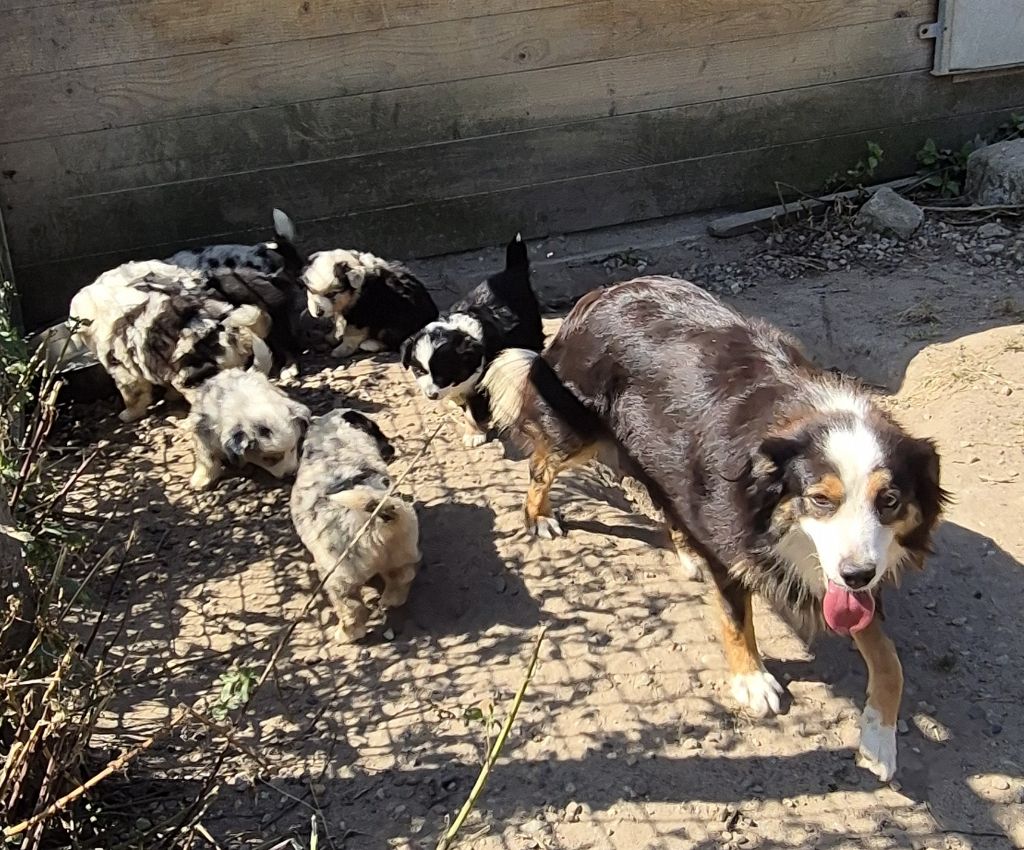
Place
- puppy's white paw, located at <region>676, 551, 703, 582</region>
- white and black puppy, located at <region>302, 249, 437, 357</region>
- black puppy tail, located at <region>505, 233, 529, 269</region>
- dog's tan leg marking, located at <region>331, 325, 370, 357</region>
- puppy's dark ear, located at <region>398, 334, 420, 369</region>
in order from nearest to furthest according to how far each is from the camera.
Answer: puppy's white paw, located at <region>676, 551, 703, 582</region> → puppy's dark ear, located at <region>398, 334, 420, 369</region> → black puppy tail, located at <region>505, 233, 529, 269</region> → white and black puppy, located at <region>302, 249, 437, 357</region> → dog's tan leg marking, located at <region>331, 325, 370, 357</region>

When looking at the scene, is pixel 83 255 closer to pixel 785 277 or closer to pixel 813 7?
pixel 785 277

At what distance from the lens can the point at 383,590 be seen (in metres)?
4.00

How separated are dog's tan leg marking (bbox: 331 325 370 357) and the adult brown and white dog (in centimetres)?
194

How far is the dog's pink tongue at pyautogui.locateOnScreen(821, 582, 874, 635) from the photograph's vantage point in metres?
2.99

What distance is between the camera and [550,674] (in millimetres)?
3627

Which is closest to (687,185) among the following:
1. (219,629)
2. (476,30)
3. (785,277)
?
(785,277)

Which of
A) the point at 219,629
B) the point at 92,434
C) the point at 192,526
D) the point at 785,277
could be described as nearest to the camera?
the point at 219,629

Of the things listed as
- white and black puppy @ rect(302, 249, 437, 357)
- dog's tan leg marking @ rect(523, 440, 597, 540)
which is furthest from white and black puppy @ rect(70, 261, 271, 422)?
dog's tan leg marking @ rect(523, 440, 597, 540)

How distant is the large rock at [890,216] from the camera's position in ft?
22.1

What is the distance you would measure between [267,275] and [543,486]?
8.00 ft

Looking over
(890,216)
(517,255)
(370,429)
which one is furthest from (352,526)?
(890,216)

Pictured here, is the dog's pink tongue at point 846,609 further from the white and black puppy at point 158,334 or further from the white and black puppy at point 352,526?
the white and black puppy at point 158,334

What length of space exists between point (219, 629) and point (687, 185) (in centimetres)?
460

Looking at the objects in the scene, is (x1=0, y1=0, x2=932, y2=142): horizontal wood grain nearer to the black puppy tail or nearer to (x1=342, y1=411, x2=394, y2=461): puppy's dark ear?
the black puppy tail
